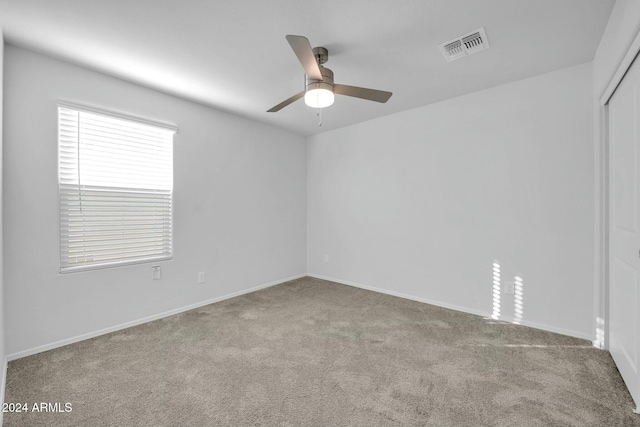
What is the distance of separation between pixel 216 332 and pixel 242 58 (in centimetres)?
246

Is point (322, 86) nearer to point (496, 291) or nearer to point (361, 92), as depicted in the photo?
point (361, 92)

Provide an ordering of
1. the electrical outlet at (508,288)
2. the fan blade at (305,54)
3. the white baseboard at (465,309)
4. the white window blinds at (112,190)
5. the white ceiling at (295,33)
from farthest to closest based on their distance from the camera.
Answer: the electrical outlet at (508,288) < the white baseboard at (465,309) < the white window blinds at (112,190) < the white ceiling at (295,33) < the fan blade at (305,54)

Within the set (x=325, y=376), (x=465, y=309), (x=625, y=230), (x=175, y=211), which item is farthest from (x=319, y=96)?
(x=465, y=309)

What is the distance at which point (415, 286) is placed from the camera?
3646 millimetres

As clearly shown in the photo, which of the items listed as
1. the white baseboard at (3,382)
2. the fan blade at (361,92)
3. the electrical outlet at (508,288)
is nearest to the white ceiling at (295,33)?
the fan blade at (361,92)

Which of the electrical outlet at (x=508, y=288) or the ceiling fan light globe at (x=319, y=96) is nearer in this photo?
the ceiling fan light globe at (x=319, y=96)

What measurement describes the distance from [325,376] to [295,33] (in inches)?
96.0

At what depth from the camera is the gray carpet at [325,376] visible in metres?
1.61

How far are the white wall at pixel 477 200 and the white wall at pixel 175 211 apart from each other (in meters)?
0.92

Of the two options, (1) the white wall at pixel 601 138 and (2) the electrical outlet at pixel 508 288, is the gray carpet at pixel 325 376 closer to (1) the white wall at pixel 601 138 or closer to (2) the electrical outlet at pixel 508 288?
(2) the electrical outlet at pixel 508 288

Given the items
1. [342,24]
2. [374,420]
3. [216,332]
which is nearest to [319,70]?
[342,24]

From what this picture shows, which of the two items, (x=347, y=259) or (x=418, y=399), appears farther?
(x=347, y=259)

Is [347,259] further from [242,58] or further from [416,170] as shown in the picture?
[242,58]

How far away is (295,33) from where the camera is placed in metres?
2.07
